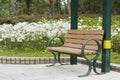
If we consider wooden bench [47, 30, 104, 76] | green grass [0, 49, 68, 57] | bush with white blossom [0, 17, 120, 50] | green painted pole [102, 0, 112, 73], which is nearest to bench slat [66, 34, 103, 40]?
wooden bench [47, 30, 104, 76]

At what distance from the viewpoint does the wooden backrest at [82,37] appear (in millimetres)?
8655

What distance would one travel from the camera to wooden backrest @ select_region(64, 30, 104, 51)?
28.4 ft

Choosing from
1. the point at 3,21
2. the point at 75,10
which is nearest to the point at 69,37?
the point at 75,10

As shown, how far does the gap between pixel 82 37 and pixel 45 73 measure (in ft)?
3.89

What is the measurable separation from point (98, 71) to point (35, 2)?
127 ft

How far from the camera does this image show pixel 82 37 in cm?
930

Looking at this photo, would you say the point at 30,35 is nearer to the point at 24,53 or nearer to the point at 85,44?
the point at 24,53

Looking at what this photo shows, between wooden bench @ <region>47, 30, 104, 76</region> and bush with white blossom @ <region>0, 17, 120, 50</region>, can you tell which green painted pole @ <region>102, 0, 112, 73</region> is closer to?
wooden bench @ <region>47, 30, 104, 76</region>

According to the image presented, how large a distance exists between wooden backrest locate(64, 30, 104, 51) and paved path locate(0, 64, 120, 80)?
1.74ft

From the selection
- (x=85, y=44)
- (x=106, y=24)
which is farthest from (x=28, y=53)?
(x=85, y=44)

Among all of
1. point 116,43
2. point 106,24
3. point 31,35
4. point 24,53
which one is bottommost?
point 24,53

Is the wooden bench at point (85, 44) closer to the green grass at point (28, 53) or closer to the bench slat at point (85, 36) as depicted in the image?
the bench slat at point (85, 36)

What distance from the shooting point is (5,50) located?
12.5 meters

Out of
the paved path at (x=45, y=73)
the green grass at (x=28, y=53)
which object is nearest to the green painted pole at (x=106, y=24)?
the paved path at (x=45, y=73)
